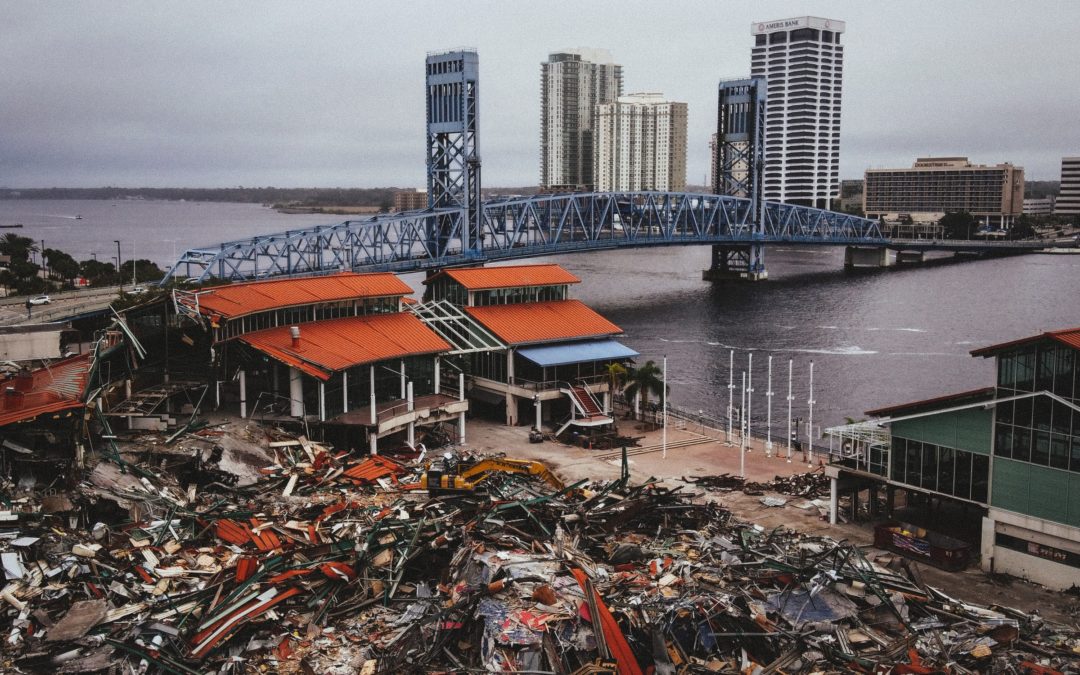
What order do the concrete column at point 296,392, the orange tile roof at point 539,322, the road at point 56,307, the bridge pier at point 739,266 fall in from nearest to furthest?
the concrete column at point 296,392 → the orange tile roof at point 539,322 → the road at point 56,307 → the bridge pier at point 739,266

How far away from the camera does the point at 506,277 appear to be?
70.4 m

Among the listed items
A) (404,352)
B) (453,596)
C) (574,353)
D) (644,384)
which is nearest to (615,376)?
(644,384)

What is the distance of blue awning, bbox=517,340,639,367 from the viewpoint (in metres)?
62.2

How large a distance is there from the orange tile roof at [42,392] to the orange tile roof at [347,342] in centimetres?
821

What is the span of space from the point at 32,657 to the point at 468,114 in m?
104

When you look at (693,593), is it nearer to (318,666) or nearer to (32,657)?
(318,666)

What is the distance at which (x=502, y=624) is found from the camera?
88.1 feet

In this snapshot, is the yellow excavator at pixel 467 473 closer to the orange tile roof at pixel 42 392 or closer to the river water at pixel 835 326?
the orange tile roof at pixel 42 392

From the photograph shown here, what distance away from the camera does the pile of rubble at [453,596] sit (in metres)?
26.3

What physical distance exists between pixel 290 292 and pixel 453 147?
240ft

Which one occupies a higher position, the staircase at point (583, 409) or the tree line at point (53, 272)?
the tree line at point (53, 272)

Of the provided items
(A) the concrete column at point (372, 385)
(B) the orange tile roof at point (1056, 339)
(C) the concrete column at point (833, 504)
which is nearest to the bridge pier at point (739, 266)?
(A) the concrete column at point (372, 385)

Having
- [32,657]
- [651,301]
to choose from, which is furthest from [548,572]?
[651,301]

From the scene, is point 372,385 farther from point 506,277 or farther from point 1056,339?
point 1056,339
